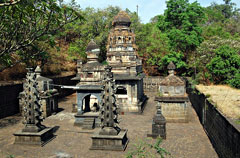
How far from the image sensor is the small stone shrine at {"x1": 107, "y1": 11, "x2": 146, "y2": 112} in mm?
20938

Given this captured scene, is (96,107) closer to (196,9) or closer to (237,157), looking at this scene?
(237,157)

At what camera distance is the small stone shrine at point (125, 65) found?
20938 mm

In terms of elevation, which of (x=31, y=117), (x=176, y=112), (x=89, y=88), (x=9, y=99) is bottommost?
(x=176, y=112)

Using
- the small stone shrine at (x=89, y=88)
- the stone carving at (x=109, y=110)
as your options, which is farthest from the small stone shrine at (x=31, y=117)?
the small stone shrine at (x=89, y=88)

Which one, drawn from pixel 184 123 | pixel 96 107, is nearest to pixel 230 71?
pixel 184 123

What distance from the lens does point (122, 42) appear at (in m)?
23.1

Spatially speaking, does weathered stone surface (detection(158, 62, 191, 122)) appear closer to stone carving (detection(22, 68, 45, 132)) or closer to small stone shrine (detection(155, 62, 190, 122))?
small stone shrine (detection(155, 62, 190, 122))

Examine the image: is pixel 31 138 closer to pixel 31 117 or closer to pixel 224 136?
pixel 31 117

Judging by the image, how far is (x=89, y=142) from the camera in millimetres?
13164

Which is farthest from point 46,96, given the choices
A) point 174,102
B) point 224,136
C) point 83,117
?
point 224,136

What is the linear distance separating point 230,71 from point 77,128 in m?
15.5

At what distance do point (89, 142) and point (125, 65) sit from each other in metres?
10.0

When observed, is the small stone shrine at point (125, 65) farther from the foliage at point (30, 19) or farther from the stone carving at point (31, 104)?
the foliage at point (30, 19)

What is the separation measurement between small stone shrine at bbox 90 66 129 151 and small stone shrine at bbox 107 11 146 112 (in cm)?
873
